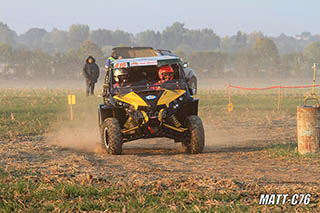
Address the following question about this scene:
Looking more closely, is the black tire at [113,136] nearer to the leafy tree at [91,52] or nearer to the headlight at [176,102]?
the headlight at [176,102]

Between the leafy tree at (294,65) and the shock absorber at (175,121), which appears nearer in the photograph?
the shock absorber at (175,121)

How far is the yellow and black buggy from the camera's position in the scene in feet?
39.2

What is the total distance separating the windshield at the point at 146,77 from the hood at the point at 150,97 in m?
0.50

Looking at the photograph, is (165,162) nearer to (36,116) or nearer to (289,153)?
(289,153)

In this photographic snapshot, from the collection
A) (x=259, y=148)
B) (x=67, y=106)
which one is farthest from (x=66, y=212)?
(x=67, y=106)

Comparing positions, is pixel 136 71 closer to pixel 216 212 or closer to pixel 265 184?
pixel 265 184

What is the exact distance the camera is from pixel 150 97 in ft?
39.3

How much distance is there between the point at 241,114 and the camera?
2383 cm

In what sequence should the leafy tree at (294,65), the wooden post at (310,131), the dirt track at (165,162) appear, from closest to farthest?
the dirt track at (165,162)
the wooden post at (310,131)
the leafy tree at (294,65)

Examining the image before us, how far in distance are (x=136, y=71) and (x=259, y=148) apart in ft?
11.5

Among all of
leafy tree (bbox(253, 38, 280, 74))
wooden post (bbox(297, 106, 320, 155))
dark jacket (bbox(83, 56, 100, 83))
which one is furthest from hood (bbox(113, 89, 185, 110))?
leafy tree (bbox(253, 38, 280, 74))

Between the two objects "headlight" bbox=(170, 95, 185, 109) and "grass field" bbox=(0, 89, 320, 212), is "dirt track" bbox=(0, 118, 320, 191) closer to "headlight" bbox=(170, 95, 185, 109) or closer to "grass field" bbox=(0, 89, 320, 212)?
"grass field" bbox=(0, 89, 320, 212)

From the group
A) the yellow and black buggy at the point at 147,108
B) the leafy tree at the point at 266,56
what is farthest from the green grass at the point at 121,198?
the leafy tree at the point at 266,56

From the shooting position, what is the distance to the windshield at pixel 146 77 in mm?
12844
